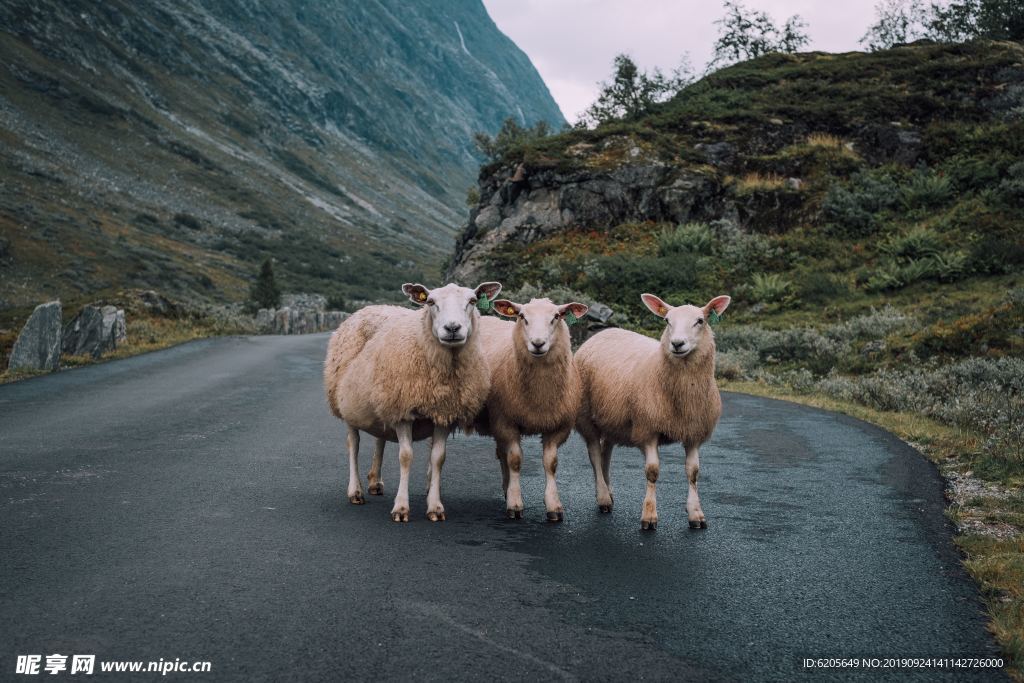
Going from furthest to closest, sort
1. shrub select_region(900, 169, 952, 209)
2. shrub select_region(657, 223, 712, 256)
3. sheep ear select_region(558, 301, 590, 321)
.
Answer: shrub select_region(657, 223, 712, 256), shrub select_region(900, 169, 952, 209), sheep ear select_region(558, 301, 590, 321)

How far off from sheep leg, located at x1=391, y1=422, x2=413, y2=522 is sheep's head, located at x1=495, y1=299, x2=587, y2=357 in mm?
1297

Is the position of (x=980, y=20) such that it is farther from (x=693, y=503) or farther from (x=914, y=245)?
(x=693, y=503)

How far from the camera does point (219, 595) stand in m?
4.64

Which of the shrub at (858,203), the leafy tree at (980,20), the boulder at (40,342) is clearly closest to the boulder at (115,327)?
the boulder at (40,342)

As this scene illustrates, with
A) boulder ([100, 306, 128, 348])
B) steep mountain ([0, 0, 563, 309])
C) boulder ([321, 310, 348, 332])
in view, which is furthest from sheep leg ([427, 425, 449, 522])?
boulder ([321, 310, 348, 332])

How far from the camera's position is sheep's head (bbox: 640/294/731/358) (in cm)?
663

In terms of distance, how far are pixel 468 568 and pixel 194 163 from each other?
355ft

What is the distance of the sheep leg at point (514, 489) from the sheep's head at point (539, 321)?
35.2 inches

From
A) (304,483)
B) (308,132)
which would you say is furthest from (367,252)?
(304,483)

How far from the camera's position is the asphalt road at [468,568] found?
397cm

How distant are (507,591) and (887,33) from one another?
7500cm

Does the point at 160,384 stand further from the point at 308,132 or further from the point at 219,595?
the point at 308,132

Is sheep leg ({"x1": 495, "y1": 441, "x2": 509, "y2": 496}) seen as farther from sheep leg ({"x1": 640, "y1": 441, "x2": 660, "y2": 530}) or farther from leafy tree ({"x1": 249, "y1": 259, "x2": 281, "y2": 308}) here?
leafy tree ({"x1": 249, "y1": 259, "x2": 281, "y2": 308})

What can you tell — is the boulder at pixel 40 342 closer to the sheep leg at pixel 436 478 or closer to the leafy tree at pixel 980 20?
the sheep leg at pixel 436 478
